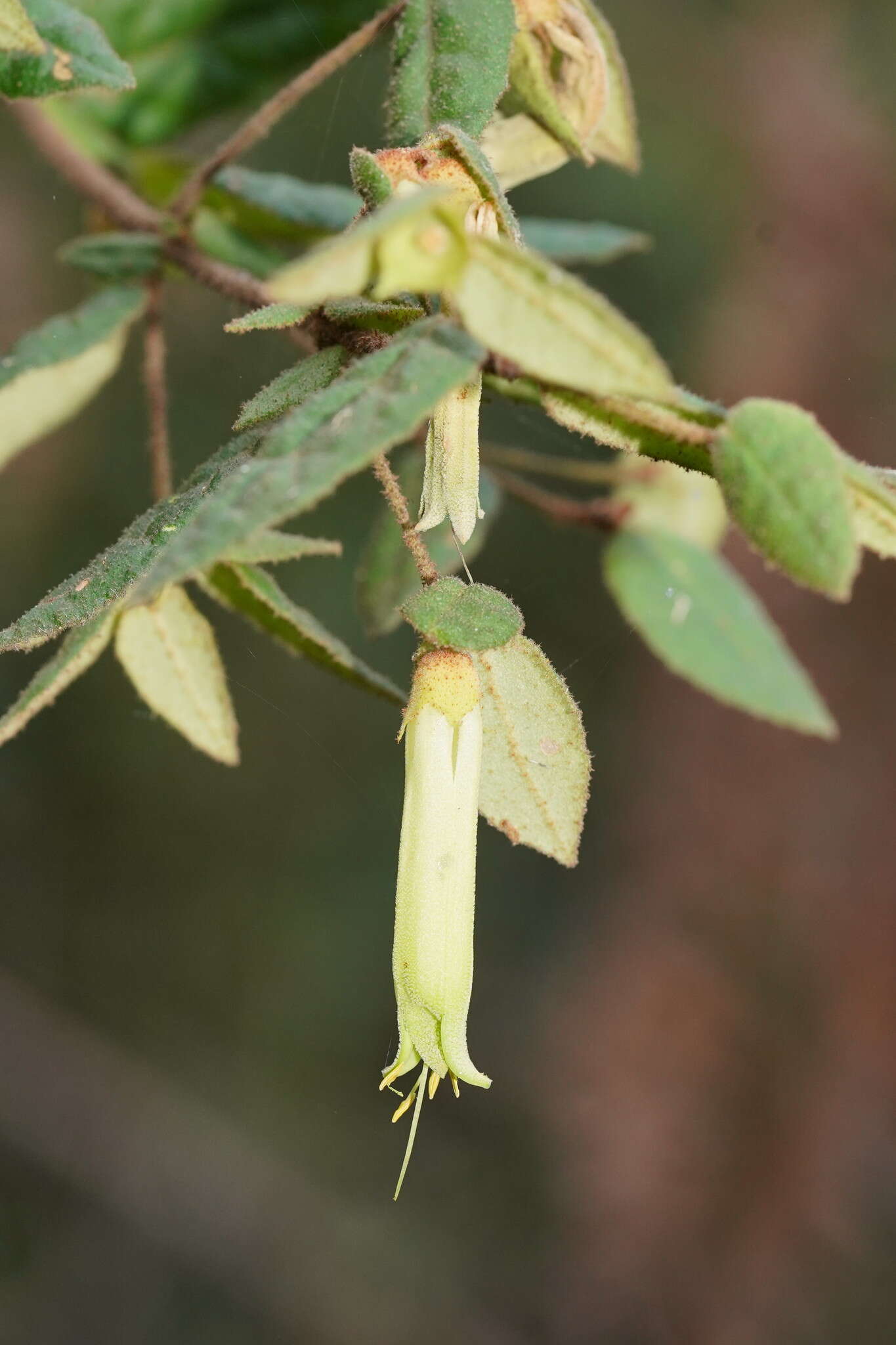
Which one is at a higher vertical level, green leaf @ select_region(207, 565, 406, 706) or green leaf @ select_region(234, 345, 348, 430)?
green leaf @ select_region(234, 345, 348, 430)

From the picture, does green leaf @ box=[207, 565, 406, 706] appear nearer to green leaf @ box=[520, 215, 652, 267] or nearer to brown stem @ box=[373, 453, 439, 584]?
brown stem @ box=[373, 453, 439, 584]

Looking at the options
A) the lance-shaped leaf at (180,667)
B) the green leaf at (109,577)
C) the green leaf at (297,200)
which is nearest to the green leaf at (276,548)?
the green leaf at (109,577)

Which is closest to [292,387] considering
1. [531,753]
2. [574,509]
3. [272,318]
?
[272,318]

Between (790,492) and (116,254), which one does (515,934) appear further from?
(790,492)

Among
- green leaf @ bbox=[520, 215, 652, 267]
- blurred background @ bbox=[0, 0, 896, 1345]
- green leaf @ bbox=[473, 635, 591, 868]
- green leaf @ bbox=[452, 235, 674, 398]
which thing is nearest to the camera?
green leaf @ bbox=[452, 235, 674, 398]

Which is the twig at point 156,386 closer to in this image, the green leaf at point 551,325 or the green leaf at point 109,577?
the green leaf at point 109,577

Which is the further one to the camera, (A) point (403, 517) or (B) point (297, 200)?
(B) point (297, 200)

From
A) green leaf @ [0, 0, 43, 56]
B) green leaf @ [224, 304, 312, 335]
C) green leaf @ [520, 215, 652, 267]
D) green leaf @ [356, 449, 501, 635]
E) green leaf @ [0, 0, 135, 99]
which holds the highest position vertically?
green leaf @ [0, 0, 43, 56]

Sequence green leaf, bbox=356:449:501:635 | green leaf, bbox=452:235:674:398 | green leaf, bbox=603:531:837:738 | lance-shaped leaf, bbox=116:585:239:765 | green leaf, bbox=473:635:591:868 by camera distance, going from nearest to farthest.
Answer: green leaf, bbox=452:235:674:398 → green leaf, bbox=473:635:591:868 → lance-shaped leaf, bbox=116:585:239:765 → green leaf, bbox=603:531:837:738 → green leaf, bbox=356:449:501:635

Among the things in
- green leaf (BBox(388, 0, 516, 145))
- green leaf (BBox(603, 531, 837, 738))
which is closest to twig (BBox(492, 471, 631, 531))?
green leaf (BBox(603, 531, 837, 738))
